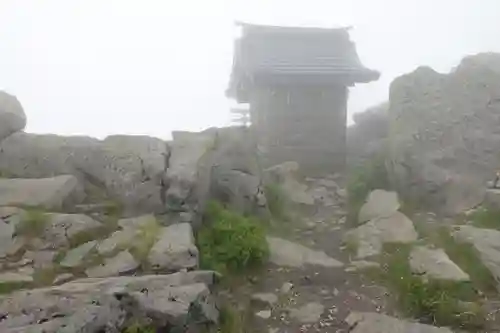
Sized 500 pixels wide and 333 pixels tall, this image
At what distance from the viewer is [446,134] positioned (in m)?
10.4

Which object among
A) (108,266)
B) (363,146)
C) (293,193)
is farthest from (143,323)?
(363,146)

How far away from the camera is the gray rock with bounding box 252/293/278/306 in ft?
18.9

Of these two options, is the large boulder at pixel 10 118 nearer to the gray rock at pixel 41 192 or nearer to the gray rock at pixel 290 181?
the gray rock at pixel 41 192

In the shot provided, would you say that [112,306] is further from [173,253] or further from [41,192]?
[41,192]

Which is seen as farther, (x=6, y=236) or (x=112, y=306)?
(x=6, y=236)

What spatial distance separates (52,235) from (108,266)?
1069 mm

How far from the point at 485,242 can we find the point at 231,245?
141 inches

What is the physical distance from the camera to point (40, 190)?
7078 mm

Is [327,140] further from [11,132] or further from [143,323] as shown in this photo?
[143,323]

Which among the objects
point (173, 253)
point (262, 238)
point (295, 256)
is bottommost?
point (295, 256)

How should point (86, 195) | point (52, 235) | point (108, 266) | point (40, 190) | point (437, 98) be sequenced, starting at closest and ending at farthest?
1. point (108, 266)
2. point (52, 235)
3. point (40, 190)
4. point (86, 195)
5. point (437, 98)

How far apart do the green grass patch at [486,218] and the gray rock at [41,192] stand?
20.9 ft

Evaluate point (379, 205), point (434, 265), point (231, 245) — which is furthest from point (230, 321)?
point (379, 205)

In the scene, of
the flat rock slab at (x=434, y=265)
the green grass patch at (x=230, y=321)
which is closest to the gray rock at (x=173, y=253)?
the green grass patch at (x=230, y=321)
